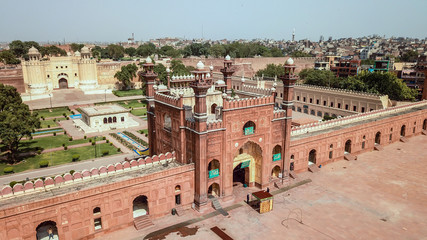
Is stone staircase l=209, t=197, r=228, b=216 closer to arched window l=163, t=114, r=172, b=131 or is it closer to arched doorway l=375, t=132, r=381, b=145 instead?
arched window l=163, t=114, r=172, b=131

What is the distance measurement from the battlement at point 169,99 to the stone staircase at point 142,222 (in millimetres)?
8590

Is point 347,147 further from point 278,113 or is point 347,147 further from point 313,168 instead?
point 278,113

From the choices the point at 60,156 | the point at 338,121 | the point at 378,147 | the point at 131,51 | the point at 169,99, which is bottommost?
the point at 60,156

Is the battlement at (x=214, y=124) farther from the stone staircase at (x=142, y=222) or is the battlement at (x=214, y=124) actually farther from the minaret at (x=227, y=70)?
the stone staircase at (x=142, y=222)

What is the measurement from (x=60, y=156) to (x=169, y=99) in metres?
20.6

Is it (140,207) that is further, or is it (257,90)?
(257,90)

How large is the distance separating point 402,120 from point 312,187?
22187 mm

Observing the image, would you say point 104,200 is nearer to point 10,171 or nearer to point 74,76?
point 10,171

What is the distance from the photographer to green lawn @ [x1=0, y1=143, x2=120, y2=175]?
3356 centimetres

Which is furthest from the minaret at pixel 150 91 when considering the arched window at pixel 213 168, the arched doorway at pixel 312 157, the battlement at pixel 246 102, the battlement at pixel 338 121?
the arched doorway at pixel 312 157

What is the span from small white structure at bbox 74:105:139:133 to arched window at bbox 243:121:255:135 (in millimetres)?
30833

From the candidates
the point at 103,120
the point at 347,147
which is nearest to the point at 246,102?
the point at 347,147

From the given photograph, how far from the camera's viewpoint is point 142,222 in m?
21.4

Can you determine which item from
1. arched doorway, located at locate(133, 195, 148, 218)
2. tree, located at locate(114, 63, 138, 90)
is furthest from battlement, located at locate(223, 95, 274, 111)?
tree, located at locate(114, 63, 138, 90)
